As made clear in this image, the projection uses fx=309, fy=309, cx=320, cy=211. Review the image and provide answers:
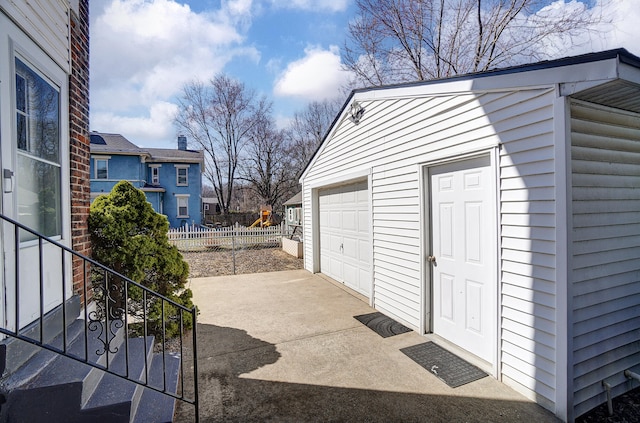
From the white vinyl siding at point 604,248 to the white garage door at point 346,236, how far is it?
3.32 m

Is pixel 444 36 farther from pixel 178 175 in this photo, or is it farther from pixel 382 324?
pixel 178 175

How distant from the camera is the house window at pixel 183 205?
2130cm

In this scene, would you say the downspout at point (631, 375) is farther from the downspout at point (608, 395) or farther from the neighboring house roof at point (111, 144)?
the neighboring house roof at point (111, 144)

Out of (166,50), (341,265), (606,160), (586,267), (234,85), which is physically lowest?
(341,265)

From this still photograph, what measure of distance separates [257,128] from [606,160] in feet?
81.9

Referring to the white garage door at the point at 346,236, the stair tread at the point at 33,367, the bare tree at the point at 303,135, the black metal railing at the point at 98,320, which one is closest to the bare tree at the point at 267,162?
the bare tree at the point at 303,135

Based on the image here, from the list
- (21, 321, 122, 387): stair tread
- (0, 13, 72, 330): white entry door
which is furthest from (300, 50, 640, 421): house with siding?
(0, 13, 72, 330): white entry door

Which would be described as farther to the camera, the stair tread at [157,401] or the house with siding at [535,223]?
the house with siding at [535,223]

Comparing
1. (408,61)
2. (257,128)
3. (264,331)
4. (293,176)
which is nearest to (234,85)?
(257,128)

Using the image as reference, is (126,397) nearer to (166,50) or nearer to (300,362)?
(300,362)

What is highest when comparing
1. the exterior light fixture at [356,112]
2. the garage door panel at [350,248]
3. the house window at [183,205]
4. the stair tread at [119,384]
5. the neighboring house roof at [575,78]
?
the exterior light fixture at [356,112]

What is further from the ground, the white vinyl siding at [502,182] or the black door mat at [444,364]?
the white vinyl siding at [502,182]

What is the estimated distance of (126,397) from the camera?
2.13 metres

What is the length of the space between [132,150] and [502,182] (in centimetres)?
2085
